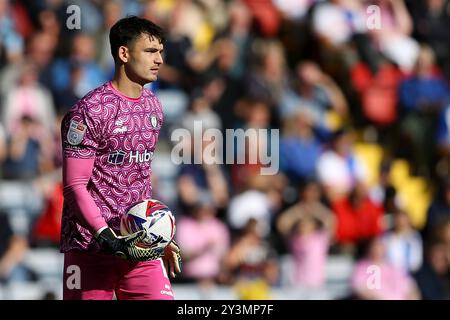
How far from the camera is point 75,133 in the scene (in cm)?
696

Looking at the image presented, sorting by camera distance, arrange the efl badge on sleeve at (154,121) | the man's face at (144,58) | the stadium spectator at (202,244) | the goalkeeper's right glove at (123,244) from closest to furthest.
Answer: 1. the goalkeeper's right glove at (123,244)
2. the man's face at (144,58)
3. the efl badge on sleeve at (154,121)
4. the stadium spectator at (202,244)

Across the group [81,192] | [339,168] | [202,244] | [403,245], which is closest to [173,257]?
[81,192]

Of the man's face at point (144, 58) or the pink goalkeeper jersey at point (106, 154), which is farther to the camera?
the man's face at point (144, 58)

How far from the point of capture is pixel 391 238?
13789 millimetres

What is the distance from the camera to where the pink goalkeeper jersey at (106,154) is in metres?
6.98

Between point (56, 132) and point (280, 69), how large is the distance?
9.42 feet

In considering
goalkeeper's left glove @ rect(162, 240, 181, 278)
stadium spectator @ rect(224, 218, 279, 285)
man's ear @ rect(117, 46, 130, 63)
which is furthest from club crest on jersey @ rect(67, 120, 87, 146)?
stadium spectator @ rect(224, 218, 279, 285)

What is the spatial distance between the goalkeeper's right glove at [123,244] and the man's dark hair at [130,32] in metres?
1.02

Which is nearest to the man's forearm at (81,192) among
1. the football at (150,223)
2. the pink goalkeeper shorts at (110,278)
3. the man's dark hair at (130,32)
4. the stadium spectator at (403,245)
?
the football at (150,223)

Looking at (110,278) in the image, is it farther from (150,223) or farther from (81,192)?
(81,192)

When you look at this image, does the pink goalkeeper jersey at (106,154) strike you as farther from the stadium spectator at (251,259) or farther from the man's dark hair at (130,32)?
the stadium spectator at (251,259)
